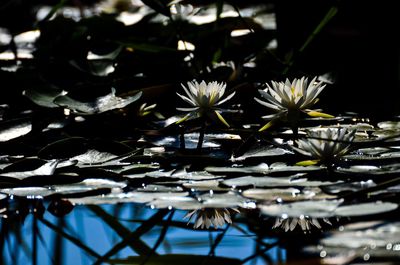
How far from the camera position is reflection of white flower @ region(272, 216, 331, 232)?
1.07m

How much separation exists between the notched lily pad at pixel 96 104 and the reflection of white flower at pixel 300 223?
0.61m

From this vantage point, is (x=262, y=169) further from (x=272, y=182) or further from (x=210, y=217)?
(x=210, y=217)

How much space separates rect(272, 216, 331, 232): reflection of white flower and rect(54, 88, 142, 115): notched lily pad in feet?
2.00

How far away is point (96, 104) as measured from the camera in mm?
1668

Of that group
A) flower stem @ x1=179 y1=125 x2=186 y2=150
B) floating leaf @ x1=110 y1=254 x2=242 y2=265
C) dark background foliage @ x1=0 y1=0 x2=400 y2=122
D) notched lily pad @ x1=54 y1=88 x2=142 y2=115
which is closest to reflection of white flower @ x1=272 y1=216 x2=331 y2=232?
floating leaf @ x1=110 y1=254 x2=242 y2=265

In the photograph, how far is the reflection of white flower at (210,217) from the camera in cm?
112

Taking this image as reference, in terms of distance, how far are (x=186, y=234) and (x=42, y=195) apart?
0.26 meters

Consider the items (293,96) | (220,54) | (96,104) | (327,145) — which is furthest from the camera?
(220,54)

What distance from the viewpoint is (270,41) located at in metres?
2.31

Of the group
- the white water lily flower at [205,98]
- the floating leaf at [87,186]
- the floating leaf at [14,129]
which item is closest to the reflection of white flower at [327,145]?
the white water lily flower at [205,98]

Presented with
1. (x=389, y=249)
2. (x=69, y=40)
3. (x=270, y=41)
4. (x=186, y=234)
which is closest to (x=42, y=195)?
(x=186, y=234)

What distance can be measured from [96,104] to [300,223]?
73cm

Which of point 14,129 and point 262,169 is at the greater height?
point 14,129

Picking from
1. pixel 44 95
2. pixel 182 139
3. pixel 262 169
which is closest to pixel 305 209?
pixel 262 169
